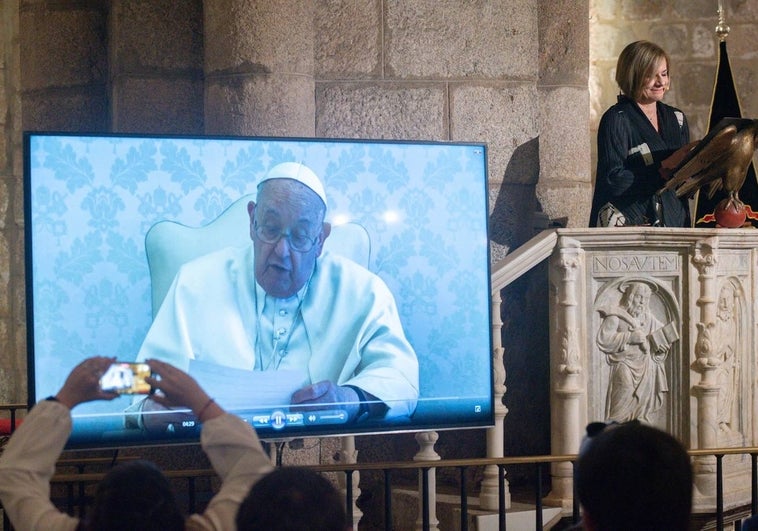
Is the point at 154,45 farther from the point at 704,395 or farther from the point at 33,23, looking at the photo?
the point at 704,395

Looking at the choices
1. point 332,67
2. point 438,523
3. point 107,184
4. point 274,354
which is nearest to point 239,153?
point 107,184

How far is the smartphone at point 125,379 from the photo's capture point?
2.67m

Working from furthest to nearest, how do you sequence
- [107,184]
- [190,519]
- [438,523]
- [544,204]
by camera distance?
[544,204] < [438,523] < [107,184] < [190,519]

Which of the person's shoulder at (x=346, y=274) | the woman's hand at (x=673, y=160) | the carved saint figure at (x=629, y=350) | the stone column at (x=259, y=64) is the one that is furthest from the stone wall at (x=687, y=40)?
the person's shoulder at (x=346, y=274)

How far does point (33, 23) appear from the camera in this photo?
211 inches

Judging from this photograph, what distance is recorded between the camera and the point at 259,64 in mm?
4750

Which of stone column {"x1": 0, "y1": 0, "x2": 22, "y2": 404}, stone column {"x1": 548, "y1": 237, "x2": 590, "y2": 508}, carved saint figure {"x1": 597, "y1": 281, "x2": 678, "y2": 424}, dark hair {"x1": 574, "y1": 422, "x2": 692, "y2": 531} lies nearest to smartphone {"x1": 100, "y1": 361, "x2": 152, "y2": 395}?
dark hair {"x1": 574, "y1": 422, "x2": 692, "y2": 531}

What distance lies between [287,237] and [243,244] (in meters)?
0.16

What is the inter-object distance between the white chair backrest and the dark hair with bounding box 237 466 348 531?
2.17 meters

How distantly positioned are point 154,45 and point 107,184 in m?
1.31

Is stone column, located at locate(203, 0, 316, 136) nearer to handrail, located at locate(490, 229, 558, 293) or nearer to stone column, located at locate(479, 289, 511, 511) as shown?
handrail, located at locate(490, 229, 558, 293)

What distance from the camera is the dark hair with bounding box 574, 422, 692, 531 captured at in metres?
1.89

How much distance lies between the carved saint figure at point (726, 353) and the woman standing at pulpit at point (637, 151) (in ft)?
1.53

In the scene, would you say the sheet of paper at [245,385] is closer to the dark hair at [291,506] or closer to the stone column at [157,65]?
the stone column at [157,65]
